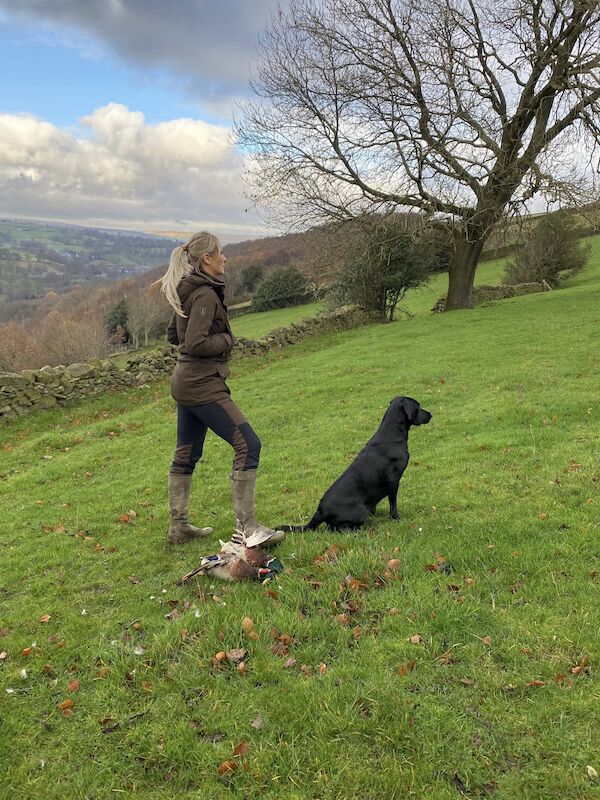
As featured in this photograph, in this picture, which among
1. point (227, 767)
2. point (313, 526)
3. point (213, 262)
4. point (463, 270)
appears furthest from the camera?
point (463, 270)

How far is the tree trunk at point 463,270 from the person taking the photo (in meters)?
22.3

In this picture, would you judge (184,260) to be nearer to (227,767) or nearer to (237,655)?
(237,655)

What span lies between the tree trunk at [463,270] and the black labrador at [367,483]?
59.3 ft

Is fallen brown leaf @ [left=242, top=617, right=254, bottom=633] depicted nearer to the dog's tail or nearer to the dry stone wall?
the dog's tail

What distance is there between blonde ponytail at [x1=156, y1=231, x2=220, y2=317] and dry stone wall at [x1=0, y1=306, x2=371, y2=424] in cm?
1127

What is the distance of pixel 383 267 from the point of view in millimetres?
23641

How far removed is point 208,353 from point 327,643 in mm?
2474

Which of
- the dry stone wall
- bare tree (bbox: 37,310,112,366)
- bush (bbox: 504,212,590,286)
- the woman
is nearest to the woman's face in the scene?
the woman

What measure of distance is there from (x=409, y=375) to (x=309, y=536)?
9188 mm

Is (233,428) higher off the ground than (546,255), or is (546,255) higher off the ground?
(546,255)

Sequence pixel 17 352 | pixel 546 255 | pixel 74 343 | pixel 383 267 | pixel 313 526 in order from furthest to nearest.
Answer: pixel 74 343, pixel 17 352, pixel 546 255, pixel 383 267, pixel 313 526

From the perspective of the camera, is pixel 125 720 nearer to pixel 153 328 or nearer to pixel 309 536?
pixel 309 536

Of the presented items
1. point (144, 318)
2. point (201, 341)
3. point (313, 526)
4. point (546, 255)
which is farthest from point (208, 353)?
point (144, 318)

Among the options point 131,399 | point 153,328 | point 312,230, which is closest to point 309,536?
point 131,399
